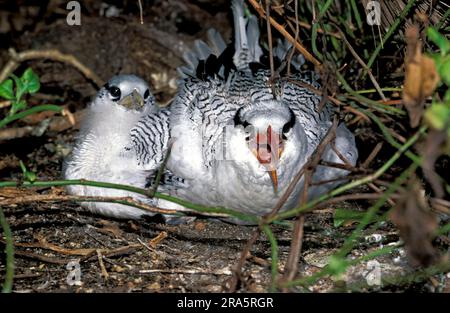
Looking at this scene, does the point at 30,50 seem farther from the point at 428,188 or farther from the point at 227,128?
the point at 428,188

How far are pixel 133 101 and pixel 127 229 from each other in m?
0.96

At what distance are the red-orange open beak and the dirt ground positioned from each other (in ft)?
1.22

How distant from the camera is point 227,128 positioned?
3418 millimetres

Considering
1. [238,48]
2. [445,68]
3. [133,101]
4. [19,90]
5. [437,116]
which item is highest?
[238,48]

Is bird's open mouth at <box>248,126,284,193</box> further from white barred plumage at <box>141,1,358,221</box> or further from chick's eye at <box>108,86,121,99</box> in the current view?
chick's eye at <box>108,86,121,99</box>

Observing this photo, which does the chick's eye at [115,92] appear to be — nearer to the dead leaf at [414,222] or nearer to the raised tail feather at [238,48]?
the raised tail feather at [238,48]

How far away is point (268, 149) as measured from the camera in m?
3.16

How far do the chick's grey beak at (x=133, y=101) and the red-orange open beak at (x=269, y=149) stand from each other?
1307 mm

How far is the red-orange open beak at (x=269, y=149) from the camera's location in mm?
3150

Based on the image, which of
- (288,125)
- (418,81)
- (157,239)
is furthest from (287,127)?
(418,81)

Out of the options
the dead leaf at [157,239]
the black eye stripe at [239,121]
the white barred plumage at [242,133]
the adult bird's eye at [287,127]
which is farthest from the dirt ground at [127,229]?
the black eye stripe at [239,121]

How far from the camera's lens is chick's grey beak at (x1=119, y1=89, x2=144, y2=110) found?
4223mm

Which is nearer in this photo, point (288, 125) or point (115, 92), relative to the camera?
point (288, 125)

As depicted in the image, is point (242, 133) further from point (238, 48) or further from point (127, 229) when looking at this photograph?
point (238, 48)
